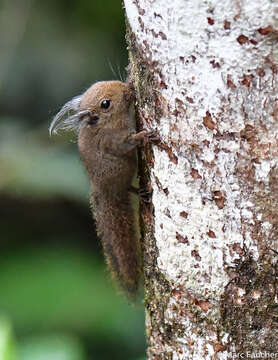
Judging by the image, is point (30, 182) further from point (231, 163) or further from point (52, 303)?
point (231, 163)

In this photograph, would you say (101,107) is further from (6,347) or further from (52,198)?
(52,198)

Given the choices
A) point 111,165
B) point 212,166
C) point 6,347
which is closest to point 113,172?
point 111,165

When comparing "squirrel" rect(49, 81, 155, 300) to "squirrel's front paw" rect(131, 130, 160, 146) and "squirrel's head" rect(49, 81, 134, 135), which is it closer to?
"squirrel's head" rect(49, 81, 134, 135)

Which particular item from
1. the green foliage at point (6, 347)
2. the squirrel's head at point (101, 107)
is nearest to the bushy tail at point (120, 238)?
the squirrel's head at point (101, 107)

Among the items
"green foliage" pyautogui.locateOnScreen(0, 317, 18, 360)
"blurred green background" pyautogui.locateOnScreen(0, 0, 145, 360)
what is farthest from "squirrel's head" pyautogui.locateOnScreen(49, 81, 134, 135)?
"blurred green background" pyautogui.locateOnScreen(0, 0, 145, 360)

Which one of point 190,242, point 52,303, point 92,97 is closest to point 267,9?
point 190,242

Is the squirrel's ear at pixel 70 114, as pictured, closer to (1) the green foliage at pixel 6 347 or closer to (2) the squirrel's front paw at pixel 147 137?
(2) the squirrel's front paw at pixel 147 137

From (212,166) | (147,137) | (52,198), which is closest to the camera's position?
(212,166)

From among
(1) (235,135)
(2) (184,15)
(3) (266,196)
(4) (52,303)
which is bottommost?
(4) (52,303)
